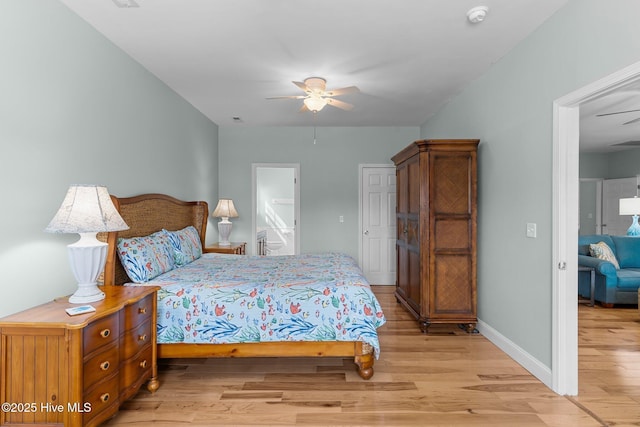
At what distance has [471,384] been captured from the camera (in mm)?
2537

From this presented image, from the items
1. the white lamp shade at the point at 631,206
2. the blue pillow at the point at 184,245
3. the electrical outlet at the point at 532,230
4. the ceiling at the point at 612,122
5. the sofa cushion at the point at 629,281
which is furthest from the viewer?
the white lamp shade at the point at 631,206

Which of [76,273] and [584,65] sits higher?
[584,65]

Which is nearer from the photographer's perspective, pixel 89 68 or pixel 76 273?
pixel 76 273

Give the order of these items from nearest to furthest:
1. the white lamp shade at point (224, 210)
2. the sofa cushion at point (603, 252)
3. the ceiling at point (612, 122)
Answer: the ceiling at point (612, 122), the sofa cushion at point (603, 252), the white lamp shade at point (224, 210)

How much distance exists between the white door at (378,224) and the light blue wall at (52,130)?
3.53m

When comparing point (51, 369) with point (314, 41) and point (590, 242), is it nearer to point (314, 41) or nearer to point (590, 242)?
point (314, 41)

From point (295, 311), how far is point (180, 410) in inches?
38.3

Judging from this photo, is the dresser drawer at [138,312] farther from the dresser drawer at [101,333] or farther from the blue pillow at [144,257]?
the blue pillow at [144,257]

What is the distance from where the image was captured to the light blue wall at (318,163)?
5.79 meters

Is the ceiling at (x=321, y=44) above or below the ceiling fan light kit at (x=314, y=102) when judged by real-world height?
above

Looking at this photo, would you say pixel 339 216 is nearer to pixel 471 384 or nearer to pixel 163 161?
pixel 163 161

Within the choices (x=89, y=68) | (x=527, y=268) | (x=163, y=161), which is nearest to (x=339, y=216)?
(x=163, y=161)

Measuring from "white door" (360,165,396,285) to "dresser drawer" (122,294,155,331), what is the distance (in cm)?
400


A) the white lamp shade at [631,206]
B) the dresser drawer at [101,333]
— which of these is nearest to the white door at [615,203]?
the white lamp shade at [631,206]
